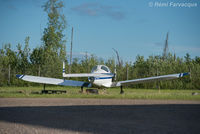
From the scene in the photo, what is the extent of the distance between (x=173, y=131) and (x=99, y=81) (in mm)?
12355

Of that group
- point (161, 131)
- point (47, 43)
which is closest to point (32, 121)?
point (161, 131)

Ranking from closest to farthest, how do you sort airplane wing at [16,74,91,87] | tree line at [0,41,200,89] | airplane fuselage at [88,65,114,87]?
airplane fuselage at [88,65,114,87] → airplane wing at [16,74,91,87] → tree line at [0,41,200,89]

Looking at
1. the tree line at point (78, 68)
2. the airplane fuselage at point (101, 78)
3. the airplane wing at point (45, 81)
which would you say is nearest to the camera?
the airplane fuselage at point (101, 78)

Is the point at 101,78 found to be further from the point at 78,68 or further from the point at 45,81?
the point at 78,68

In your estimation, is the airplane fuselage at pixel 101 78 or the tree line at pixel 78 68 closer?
the airplane fuselage at pixel 101 78

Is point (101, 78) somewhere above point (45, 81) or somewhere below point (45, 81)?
above

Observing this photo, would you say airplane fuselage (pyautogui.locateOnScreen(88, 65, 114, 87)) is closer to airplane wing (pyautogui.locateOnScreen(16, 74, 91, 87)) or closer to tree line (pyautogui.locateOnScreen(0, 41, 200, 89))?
airplane wing (pyautogui.locateOnScreen(16, 74, 91, 87))

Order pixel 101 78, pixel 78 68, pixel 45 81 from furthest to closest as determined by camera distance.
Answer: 1. pixel 78 68
2. pixel 45 81
3. pixel 101 78

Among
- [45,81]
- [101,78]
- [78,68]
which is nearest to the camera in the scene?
[101,78]

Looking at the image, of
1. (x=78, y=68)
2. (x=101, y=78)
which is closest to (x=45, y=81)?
(x=101, y=78)

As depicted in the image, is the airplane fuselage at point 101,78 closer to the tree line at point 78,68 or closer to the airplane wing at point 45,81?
the airplane wing at point 45,81

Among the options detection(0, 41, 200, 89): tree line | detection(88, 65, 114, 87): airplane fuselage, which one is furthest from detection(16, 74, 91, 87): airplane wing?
detection(0, 41, 200, 89): tree line

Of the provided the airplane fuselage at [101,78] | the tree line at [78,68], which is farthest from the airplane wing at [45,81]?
the tree line at [78,68]

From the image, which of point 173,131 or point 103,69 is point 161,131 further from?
point 103,69
